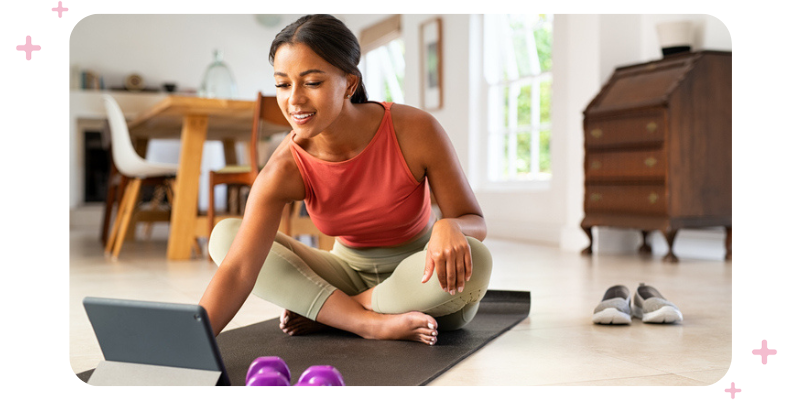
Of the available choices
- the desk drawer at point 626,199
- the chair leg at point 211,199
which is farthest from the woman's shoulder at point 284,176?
the desk drawer at point 626,199

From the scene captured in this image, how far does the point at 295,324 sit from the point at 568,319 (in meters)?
0.74

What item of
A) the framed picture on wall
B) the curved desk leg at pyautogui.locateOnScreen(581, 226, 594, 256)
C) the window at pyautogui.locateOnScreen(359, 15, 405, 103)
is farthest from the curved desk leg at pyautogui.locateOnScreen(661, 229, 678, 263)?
the window at pyautogui.locateOnScreen(359, 15, 405, 103)

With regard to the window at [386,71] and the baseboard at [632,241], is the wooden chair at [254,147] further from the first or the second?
the window at [386,71]

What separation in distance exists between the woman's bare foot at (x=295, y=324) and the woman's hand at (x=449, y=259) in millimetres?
566

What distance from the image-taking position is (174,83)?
841 cm

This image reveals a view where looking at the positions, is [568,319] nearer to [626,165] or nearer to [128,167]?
[626,165]

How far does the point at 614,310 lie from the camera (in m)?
1.89

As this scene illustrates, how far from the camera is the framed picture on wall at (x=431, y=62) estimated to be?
21.4ft

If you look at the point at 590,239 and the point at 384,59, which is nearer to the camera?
the point at 590,239

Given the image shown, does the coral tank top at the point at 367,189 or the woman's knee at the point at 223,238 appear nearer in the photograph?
Answer: the coral tank top at the point at 367,189

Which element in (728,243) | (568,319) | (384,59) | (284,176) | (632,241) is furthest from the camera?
(384,59)
